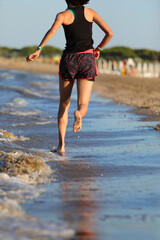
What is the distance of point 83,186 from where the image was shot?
4.01m

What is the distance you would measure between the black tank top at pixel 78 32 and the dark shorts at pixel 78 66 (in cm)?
6

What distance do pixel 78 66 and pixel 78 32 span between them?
34cm

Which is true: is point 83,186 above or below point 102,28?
below

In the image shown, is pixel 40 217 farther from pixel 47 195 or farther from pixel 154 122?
pixel 154 122

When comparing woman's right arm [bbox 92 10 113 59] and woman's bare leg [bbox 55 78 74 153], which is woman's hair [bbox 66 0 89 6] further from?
woman's bare leg [bbox 55 78 74 153]

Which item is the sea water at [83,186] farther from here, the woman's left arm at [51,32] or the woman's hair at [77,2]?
the woman's hair at [77,2]

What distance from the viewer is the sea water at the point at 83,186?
2.92 m

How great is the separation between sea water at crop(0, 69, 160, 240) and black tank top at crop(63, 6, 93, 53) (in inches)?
43.7

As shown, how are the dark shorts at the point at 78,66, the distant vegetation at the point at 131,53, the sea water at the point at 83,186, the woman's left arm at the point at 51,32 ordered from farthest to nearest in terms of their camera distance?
the distant vegetation at the point at 131,53 < the dark shorts at the point at 78,66 < the woman's left arm at the point at 51,32 < the sea water at the point at 83,186

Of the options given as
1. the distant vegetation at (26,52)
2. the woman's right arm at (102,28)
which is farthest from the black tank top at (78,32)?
the distant vegetation at (26,52)

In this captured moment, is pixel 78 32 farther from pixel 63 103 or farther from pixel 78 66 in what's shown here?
pixel 63 103

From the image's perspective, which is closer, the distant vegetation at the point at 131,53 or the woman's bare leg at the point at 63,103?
the woman's bare leg at the point at 63,103

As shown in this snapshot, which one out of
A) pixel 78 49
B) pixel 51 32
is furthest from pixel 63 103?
pixel 51 32

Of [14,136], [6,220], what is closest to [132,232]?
[6,220]
